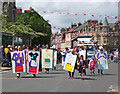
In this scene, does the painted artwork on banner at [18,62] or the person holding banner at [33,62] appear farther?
the person holding banner at [33,62]

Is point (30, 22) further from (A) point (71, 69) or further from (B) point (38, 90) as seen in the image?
(B) point (38, 90)

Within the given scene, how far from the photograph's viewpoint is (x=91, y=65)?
17797 millimetres

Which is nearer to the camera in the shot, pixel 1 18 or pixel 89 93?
pixel 89 93

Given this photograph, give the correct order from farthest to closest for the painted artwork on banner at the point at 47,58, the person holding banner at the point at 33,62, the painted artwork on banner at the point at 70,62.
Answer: the painted artwork on banner at the point at 47,58 < the person holding banner at the point at 33,62 < the painted artwork on banner at the point at 70,62

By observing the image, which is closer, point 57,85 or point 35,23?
point 57,85

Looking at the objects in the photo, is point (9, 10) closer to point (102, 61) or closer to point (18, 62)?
point (102, 61)

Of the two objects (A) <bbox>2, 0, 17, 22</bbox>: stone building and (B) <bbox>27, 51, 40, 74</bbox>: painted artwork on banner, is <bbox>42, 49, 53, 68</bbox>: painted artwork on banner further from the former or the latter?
(A) <bbox>2, 0, 17, 22</bbox>: stone building

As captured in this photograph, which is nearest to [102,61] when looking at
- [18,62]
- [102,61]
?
[102,61]

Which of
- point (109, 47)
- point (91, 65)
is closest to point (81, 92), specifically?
point (91, 65)

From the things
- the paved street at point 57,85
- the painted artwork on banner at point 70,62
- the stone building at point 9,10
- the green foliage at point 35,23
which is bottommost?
the paved street at point 57,85

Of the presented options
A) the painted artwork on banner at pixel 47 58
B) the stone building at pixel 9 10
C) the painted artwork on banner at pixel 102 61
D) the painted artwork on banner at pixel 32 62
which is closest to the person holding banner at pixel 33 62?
the painted artwork on banner at pixel 32 62

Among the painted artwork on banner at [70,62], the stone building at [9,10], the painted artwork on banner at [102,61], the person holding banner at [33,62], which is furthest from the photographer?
the stone building at [9,10]

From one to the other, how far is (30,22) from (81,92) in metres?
54.0

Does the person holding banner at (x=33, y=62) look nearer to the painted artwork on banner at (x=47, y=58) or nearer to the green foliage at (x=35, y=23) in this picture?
the painted artwork on banner at (x=47, y=58)
